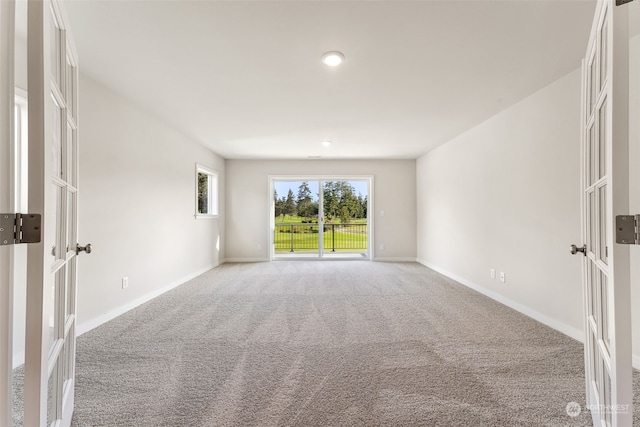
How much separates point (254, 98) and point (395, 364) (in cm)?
266

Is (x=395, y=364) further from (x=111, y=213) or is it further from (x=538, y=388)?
(x=111, y=213)

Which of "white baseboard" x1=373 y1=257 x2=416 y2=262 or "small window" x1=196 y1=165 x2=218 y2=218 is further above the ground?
"small window" x1=196 y1=165 x2=218 y2=218

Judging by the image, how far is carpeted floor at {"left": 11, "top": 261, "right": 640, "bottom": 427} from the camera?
1421 millimetres

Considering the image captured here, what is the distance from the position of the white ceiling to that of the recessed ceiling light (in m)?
0.05

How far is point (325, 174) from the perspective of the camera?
6055 millimetres

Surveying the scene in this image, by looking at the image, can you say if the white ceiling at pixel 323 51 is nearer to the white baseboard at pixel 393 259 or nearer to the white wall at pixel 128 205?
the white wall at pixel 128 205

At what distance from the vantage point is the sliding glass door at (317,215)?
6.23 m

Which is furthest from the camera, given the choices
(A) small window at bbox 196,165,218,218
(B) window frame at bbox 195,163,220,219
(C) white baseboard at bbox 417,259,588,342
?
(B) window frame at bbox 195,163,220,219

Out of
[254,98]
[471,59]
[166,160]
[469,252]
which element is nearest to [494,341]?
[469,252]

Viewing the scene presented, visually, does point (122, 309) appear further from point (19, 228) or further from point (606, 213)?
point (606, 213)

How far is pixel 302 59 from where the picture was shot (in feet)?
7.00

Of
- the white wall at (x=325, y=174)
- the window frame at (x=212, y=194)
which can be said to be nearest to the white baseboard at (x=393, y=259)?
the white wall at (x=325, y=174)

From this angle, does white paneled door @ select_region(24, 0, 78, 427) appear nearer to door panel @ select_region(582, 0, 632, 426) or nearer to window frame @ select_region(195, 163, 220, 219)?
door panel @ select_region(582, 0, 632, 426)

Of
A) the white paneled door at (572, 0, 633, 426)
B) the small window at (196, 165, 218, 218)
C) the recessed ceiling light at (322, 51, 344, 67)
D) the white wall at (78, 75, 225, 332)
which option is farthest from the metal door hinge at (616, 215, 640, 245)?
the small window at (196, 165, 218, 218)
